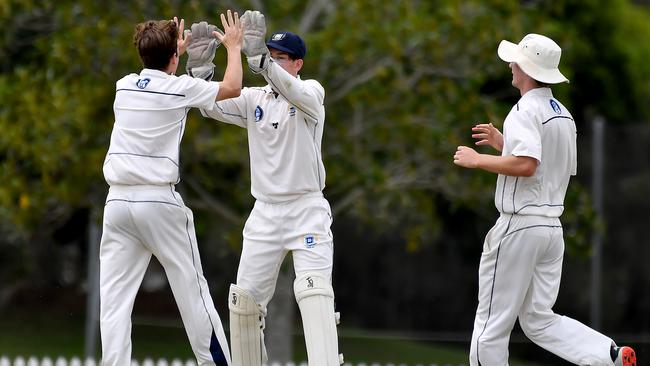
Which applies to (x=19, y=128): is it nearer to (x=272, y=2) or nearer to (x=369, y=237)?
(x=272, y=2)

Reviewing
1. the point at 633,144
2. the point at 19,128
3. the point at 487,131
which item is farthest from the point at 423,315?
the point at 487,131

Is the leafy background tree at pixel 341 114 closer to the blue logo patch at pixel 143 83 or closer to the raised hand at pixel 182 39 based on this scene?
the raised hand at pixel 182 39

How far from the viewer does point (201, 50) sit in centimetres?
690

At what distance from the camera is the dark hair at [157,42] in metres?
6.48

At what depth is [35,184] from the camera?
41.3 ft

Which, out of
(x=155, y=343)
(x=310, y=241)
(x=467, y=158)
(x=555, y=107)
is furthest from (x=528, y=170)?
(x=155, y=343)

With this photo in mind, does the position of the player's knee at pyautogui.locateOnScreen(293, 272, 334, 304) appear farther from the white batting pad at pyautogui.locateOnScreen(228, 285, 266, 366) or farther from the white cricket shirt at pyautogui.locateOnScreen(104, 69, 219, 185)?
the white cricket shirt at pyautogui.locateOnScreen(104, 69, 219, 185)

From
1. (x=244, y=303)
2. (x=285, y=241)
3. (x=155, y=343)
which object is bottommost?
(x=155, y=343)

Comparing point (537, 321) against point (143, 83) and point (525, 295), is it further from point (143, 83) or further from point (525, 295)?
point (143, 83)

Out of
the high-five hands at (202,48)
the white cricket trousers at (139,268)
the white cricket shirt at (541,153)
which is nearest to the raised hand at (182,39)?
the high-five hands at (202,48)

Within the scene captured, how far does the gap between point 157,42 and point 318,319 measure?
166cm

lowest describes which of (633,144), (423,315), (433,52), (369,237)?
(423,315)

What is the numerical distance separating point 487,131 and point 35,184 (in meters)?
6.78

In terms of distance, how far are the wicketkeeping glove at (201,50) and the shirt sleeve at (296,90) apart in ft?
1.59
